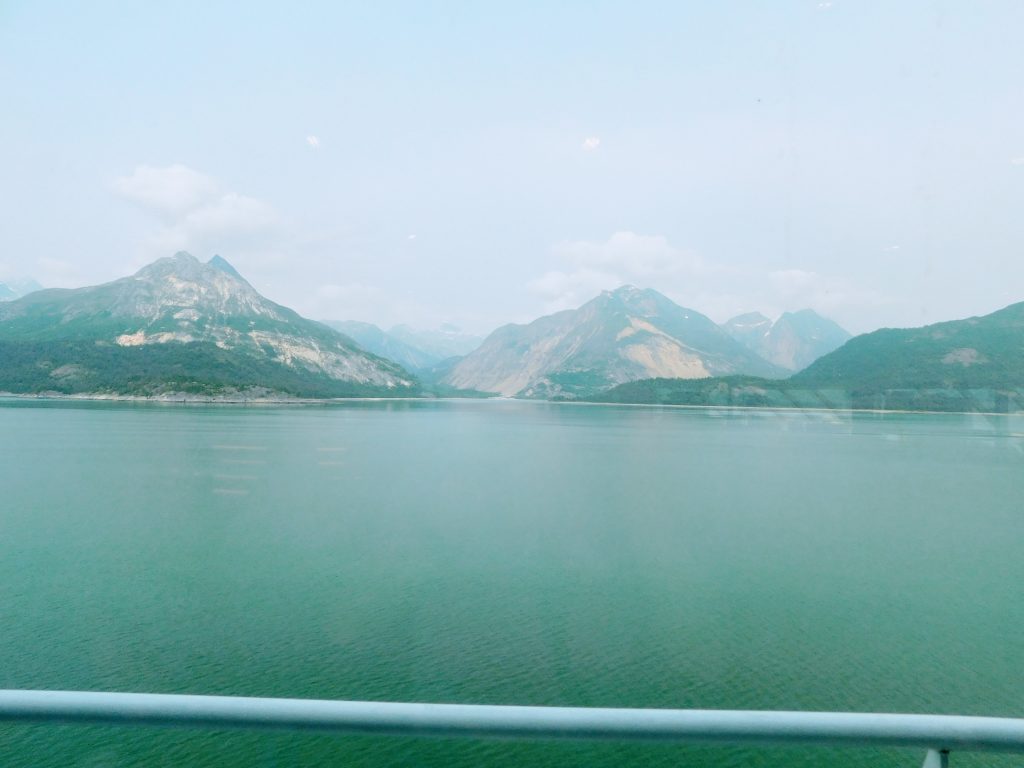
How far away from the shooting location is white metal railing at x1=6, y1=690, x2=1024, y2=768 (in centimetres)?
121

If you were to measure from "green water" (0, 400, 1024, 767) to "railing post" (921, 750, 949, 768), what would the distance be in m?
0.04

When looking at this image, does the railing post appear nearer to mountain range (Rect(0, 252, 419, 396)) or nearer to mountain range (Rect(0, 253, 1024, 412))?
mountain range (Rect(0, 253, 1024, 412))

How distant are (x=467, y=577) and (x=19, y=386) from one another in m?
106

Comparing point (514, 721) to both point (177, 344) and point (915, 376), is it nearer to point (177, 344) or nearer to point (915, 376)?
point (915, 376)

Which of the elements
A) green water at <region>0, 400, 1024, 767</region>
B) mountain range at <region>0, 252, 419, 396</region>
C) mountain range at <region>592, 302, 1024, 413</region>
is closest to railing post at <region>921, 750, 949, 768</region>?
green water at <region>0, 400, 1024, 767</region>

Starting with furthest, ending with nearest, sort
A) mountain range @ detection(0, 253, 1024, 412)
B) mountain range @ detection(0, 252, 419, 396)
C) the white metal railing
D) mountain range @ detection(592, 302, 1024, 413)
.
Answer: mountain range @ detection(0, 252, 419, 396) < mountain range @ detection(0, 253, 1024, 412) < mountain range @ detection(592, 302, 1024, 413) < the white metal railing

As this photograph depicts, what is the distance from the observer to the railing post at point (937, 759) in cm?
128

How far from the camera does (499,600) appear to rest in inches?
411

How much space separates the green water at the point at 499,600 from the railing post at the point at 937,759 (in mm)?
37

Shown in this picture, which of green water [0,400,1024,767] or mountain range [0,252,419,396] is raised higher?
mountain range [0,252,419,396]

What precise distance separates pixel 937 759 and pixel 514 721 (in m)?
0.79

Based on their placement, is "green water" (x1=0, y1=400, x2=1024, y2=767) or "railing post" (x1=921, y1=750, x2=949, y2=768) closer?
"railing post" (x1=921, y1=750, x2=949, y2=768)

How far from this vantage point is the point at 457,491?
2239cm

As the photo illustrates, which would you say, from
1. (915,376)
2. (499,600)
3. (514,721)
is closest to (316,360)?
(915,376)
